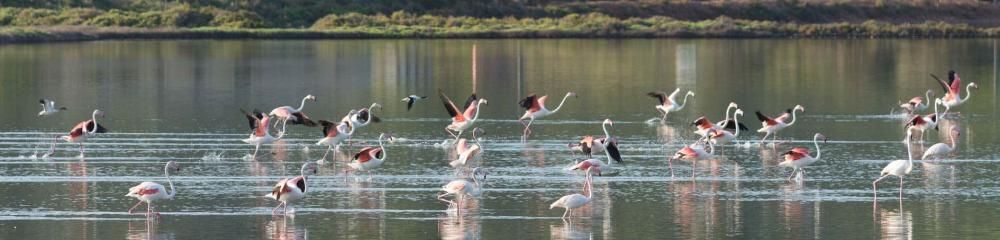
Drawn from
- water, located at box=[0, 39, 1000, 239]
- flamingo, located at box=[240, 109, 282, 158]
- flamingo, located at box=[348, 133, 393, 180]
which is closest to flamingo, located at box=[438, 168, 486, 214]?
water, located at box=[0, 39, 1000, 239]

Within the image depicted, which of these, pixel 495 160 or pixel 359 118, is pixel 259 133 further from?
pixel 495 160

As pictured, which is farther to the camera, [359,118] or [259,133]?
[359,118]

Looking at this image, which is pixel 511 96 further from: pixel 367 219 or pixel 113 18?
pixel 113 18

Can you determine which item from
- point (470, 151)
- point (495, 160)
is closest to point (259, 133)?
point (495, 160)

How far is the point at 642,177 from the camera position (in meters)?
19.7

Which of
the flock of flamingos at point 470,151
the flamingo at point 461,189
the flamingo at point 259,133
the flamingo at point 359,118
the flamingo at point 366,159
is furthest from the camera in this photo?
the flamingo at point 359,118

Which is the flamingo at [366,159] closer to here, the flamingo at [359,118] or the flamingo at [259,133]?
the flamingo at [259,133]

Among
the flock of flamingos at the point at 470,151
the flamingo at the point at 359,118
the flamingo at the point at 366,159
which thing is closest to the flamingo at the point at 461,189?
the flock of flamingos at the point at 470,151

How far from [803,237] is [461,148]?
5.82 meters

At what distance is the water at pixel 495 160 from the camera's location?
16.1 meters

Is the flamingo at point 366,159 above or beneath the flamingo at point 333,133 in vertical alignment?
beneath

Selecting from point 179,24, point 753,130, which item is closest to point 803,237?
point 753,130

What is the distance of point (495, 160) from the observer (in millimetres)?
21688

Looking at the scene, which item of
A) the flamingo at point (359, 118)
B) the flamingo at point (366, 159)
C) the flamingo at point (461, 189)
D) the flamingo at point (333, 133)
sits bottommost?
the flamingo at point (461, 189)
